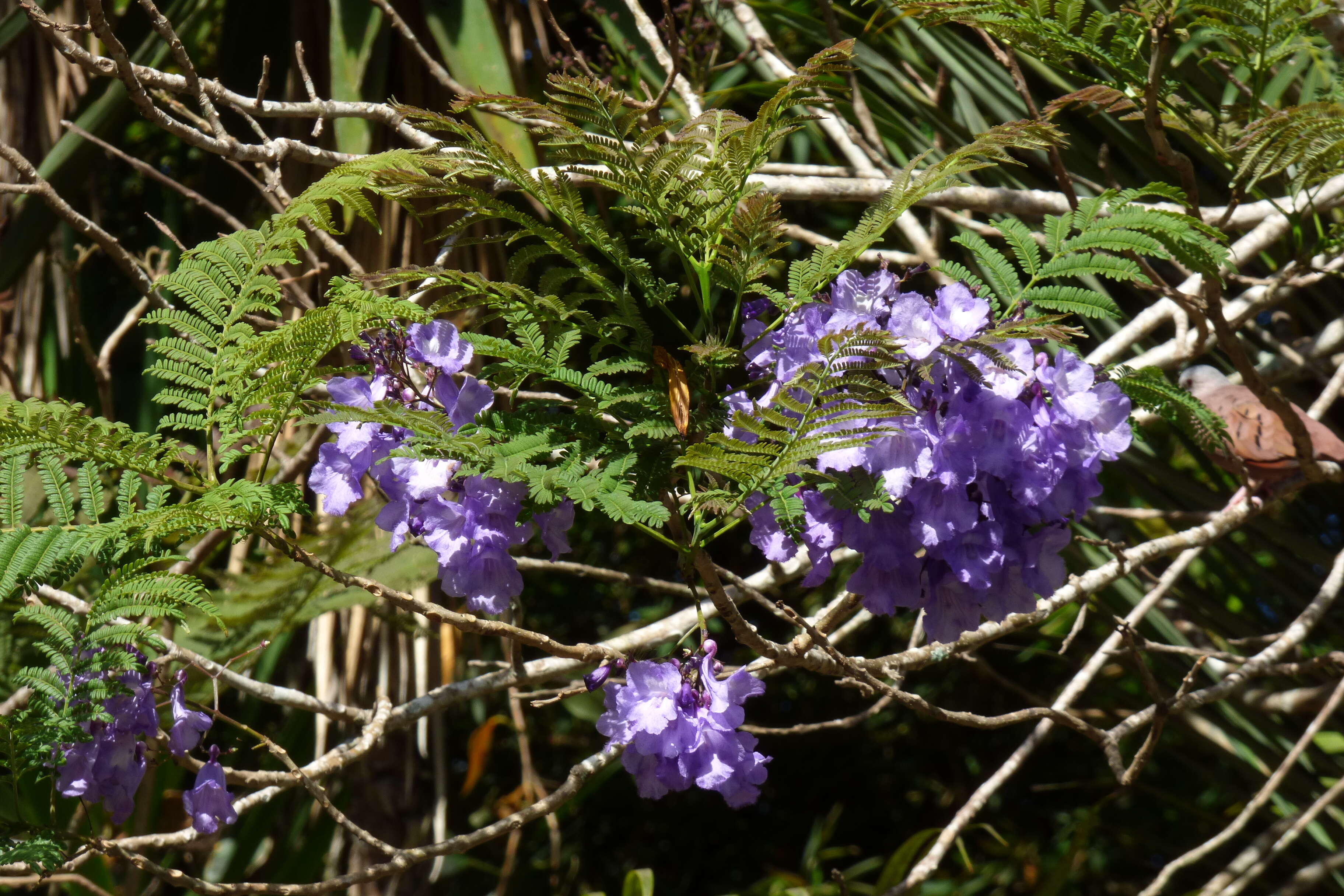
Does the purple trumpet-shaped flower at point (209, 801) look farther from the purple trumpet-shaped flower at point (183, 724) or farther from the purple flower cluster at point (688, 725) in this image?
the purple flower cluster at point (688, 725)

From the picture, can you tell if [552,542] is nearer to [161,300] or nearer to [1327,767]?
[161,300]

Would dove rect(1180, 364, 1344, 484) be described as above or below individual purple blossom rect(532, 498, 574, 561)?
below

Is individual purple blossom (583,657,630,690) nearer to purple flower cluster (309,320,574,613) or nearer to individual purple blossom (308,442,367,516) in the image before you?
purple flower cluster (309,320,574,613)

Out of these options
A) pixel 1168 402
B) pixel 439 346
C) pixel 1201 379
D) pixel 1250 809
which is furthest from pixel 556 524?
pixel 1201 379

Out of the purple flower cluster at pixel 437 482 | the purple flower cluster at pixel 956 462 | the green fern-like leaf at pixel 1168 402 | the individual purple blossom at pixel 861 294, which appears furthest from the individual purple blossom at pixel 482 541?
the green fern-like leaf at pixel 1168 402

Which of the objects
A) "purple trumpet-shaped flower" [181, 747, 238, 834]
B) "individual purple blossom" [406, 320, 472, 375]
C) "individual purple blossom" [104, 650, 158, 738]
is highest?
"individual purple blossom" [406, 320, 472, 375]

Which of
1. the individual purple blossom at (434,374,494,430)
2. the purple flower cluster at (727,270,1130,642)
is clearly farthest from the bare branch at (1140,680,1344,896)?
the individual purple blossom at (434,374,494,430)

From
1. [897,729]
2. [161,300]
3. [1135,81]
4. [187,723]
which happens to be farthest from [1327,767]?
[161,300]
